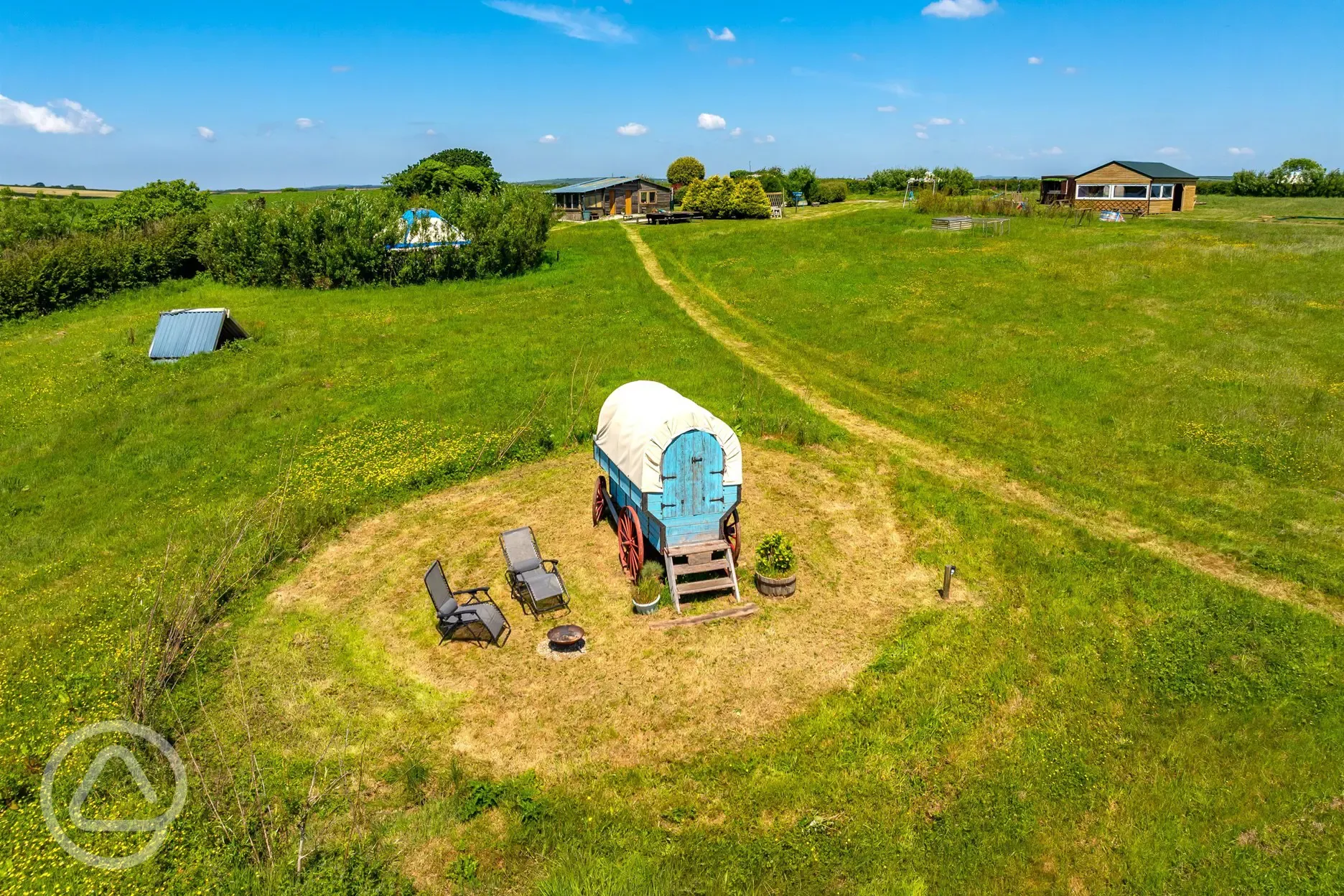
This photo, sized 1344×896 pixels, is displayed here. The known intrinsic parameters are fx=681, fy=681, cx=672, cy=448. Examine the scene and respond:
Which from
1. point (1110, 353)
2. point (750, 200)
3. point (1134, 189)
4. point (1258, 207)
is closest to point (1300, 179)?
point (1258, 207)

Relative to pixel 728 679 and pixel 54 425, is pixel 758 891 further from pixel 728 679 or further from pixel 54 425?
pixel 54 425

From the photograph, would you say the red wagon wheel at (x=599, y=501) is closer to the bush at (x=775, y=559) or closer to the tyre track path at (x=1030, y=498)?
the bush at (x=775, y=559)

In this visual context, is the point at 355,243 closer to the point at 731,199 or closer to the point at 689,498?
the point at 689,498

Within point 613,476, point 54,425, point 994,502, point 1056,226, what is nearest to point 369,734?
point 613,476

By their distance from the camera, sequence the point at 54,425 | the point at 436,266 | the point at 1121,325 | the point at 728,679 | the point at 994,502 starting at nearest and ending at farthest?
the point at 728,679, the point at 994,502, the point at 54,425, the point at 1121,325, the point at 436,266

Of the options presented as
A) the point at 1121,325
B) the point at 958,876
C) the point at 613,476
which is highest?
the point at 1121,325

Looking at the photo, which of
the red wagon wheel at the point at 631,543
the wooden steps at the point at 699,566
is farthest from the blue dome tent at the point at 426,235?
the wooden steps at the point at 699,566

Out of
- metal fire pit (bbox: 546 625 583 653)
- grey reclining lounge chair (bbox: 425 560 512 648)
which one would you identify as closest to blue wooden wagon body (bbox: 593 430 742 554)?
metal fire pit (bbox: 546 625 583 653)
